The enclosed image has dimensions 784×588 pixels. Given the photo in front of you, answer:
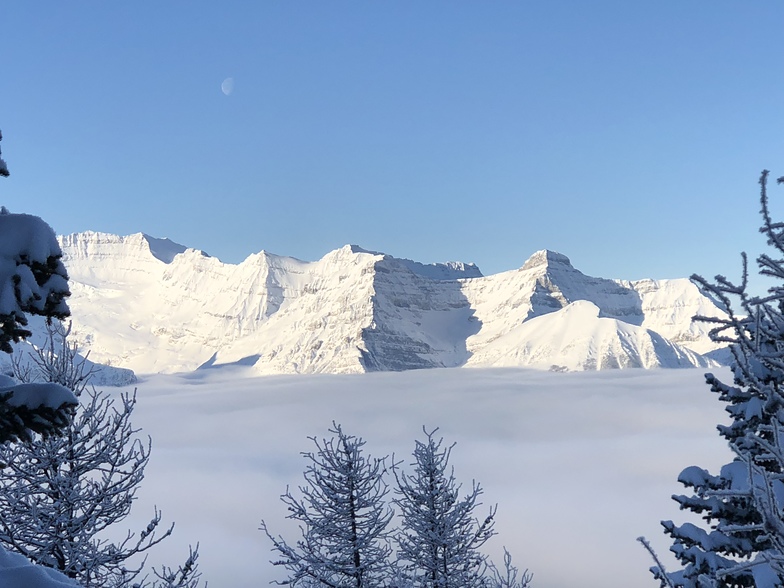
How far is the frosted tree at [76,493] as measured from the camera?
989 cm

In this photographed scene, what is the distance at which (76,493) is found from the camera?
10359 millimetres

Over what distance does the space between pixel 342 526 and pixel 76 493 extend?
276 inches

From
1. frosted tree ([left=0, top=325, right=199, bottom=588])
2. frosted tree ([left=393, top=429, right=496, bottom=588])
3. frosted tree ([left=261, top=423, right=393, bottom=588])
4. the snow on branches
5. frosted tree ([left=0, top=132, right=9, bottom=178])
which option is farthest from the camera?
→ frosted tree ([left=393, top=429, right=496, bottom=588])

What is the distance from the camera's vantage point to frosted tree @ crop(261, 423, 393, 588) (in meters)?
14.9

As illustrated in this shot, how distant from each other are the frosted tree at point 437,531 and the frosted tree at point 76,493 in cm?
673

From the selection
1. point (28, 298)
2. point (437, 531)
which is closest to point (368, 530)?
point (437, 531)

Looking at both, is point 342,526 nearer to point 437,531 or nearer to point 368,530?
point 368,530

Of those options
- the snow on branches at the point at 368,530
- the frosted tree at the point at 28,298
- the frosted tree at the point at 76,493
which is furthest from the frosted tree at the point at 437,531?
the frosted tree at the point at 28,298

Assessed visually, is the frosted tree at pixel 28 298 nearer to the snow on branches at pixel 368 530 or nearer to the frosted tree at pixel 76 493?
the frosted tree at pixel 76 493

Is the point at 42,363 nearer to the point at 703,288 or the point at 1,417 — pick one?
the point at 1,417

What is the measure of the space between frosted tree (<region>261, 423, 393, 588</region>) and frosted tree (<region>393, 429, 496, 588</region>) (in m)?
0.86

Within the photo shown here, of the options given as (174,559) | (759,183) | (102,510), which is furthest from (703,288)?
(174,559)

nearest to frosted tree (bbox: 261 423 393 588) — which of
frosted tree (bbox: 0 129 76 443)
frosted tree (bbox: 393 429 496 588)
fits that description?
frosted tree (bbox: 393 429 496 588)

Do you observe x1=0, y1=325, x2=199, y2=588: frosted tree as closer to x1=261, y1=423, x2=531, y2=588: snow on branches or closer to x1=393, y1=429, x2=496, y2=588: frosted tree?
x1=261, y1=423, x2=531, y2=588: snow on branches
